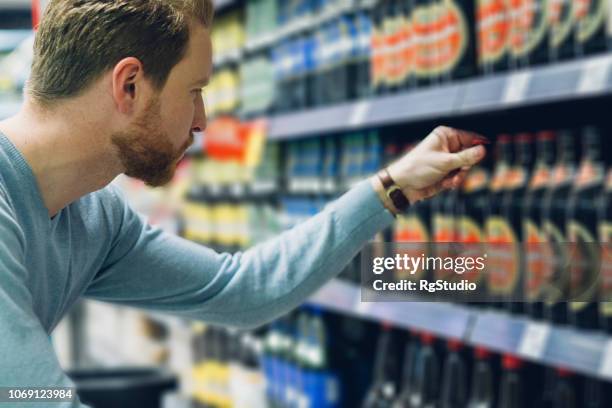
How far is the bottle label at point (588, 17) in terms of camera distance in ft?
6.18

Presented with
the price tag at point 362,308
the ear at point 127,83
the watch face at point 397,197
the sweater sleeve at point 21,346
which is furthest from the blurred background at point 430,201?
the sweater sleeve at point 21,346

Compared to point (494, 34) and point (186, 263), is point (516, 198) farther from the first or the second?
point (186, 263)

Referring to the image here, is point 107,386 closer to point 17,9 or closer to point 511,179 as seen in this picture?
point 17,9

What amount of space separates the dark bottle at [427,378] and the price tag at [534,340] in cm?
61

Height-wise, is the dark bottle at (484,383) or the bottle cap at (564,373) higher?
the bottle cap at (564,373)

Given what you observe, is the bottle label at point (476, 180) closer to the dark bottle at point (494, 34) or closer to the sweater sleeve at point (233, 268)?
the dark bottle at point (494, 34)

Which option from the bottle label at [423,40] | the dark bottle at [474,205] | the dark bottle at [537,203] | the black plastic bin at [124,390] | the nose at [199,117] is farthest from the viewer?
the black plastic bin at [124,390]

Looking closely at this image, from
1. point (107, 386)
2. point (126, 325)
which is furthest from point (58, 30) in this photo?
point (126, 325)

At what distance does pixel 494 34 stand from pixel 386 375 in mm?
1053

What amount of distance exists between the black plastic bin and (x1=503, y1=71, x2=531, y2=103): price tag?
1.61 metres

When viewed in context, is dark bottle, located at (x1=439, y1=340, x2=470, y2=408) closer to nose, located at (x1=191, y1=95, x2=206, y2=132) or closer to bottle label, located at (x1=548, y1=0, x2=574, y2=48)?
bottle label, located at (x1=548, y1=0, x2=574, y2=48)

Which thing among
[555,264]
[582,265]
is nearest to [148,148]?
[582,265]

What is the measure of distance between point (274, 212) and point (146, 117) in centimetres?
213

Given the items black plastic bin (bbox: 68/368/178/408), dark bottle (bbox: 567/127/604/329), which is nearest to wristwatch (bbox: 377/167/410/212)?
dark bottle (bbox: 567/127/604/329)
